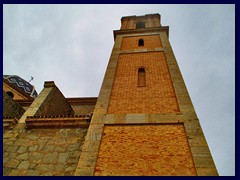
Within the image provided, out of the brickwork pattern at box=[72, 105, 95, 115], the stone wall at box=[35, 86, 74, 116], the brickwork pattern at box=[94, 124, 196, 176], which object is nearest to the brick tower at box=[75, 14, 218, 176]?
the brickwork pattern at box=[94, 124, 196, 176]

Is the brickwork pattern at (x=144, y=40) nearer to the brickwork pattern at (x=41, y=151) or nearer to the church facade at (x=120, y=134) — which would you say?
the church facade at (x=120, y=134)

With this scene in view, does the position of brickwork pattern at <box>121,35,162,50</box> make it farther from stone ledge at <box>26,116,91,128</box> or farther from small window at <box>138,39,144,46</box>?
stone ledge at <box>26,116,91,128</box>

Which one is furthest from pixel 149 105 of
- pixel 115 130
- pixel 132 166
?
pixel 132 166

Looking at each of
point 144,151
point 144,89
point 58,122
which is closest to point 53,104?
point 58,122

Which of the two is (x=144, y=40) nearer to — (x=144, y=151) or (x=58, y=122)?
(x=58, y=122)

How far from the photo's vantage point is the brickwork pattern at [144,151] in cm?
455

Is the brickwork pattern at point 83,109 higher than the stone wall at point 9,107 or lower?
higher

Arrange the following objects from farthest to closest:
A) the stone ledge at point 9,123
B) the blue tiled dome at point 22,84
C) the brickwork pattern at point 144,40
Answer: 1. the blue tiled dome at point 22,84
2. the brickwork pattern at point 144,40
3. the stone ledge at point 9,123

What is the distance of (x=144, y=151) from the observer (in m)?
4.98

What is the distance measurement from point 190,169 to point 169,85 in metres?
3.48

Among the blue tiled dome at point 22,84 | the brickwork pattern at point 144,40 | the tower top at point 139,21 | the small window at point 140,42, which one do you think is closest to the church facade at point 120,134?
the brickwork pattern at point 144,40

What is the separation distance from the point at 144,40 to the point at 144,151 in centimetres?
801

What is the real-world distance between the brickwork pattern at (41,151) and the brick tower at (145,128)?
0.48 m

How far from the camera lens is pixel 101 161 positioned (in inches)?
192
